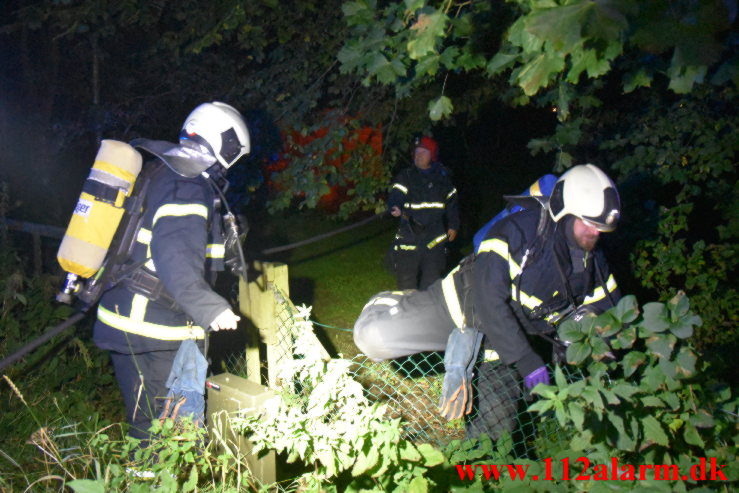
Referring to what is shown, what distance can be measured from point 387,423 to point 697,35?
171 cm

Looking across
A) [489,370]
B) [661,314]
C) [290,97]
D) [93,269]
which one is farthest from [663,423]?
[290,97]

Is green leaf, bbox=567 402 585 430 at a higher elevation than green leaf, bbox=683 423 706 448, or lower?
higher

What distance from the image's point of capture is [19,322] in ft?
16.9

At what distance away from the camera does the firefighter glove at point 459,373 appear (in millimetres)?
3145

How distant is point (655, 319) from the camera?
2154 mm

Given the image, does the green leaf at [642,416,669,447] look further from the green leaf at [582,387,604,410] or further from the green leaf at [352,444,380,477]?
the green leaf at [352,444,380,477]

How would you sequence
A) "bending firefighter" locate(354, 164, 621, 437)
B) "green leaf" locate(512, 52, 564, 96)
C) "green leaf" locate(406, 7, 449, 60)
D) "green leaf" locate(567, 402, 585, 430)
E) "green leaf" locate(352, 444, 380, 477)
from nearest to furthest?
"green leaf" locate(567, 402, 585, 430)
"green leaf" locate(352, 444, 380, 477)
"green leaf" locate(512, 52, 564, 96)
"green leaf" locate(406, 7, 449, 60)
"bending firefighter" locate(354, 164, 621, 437)

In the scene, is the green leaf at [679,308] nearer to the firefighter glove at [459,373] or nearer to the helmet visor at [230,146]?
the firefighter glove at [459,373]

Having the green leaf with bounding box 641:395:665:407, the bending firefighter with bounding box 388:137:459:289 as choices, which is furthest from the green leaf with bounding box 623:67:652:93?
the bending firefighter with bounding box 388:137:459:289

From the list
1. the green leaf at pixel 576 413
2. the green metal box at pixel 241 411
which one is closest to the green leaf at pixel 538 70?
the green leaf at pixel 576 413

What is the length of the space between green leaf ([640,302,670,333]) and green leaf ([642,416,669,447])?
33cm

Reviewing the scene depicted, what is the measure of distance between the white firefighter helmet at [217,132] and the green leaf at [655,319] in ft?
7.49

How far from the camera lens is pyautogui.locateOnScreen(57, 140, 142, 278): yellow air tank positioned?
9.62 ft

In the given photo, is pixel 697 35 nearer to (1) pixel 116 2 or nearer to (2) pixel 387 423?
(2) pixel 387 423
